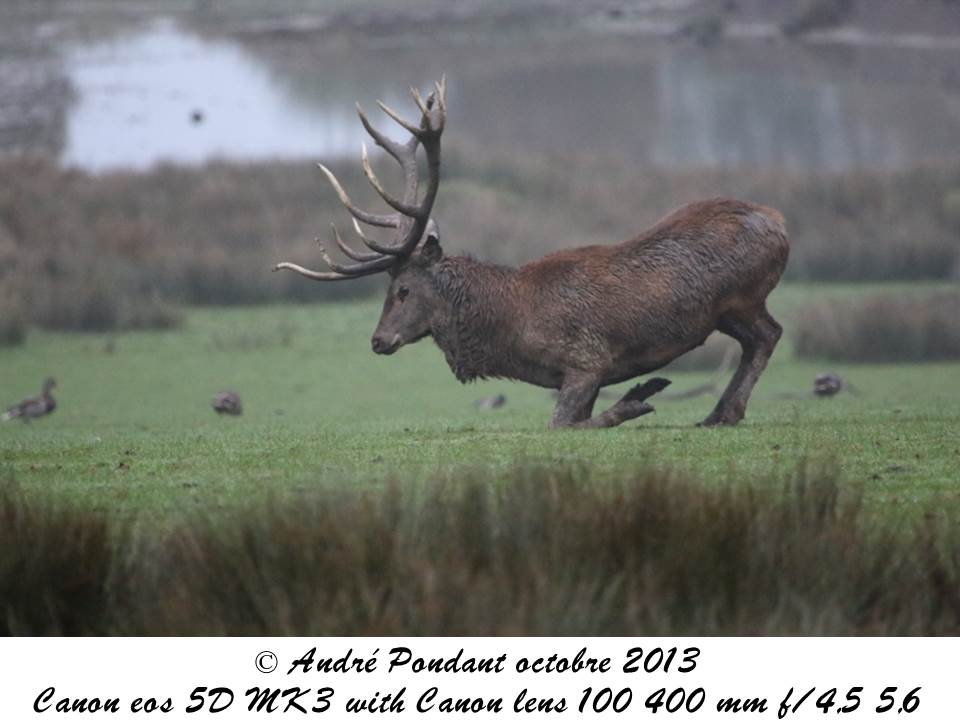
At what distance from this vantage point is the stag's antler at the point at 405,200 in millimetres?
13711

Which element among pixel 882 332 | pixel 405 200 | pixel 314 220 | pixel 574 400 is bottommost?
pixel 314 220

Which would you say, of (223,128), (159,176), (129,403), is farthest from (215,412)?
(223,128)

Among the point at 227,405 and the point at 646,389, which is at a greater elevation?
the point at 646,389

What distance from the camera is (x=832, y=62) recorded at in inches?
2221

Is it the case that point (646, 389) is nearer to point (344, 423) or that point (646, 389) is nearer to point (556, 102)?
point (344, 423)

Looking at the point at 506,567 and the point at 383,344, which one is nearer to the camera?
the point at 506,567

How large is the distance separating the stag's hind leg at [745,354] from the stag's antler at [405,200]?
228cm

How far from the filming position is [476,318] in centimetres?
1409

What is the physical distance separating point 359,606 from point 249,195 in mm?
29997

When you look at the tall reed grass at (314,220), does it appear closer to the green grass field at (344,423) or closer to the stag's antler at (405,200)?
the green grass field at (344,423)

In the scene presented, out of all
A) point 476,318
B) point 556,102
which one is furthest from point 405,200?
point 556,102

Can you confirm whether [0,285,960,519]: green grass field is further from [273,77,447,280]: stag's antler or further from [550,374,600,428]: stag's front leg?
[273,77,447,280]: stag's antler

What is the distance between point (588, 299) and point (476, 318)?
0.85m

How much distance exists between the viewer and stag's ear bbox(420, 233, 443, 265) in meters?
14.2
